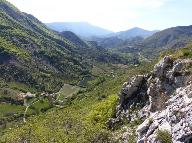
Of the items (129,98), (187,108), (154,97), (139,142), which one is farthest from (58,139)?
(187,108)

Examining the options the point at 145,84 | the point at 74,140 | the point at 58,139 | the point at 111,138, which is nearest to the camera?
the point at 111,138

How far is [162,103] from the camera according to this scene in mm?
80750

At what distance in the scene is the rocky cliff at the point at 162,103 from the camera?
60781 mm

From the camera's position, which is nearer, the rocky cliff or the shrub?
the shrub

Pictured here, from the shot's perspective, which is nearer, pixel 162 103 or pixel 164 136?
pixel 164 136

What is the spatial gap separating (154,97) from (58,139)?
47370 mm

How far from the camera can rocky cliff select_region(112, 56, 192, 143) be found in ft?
199

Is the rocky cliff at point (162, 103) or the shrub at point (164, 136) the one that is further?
the rocky cliff at point (162, 103)

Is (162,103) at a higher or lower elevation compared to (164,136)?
higher

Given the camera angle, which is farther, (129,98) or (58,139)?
(58,139)

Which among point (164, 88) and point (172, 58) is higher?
point (172, 58)

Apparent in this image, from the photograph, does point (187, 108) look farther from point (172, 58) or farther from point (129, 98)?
point (129, 98)

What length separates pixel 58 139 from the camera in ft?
408

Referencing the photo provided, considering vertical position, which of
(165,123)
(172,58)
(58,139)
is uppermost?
(172,58)
